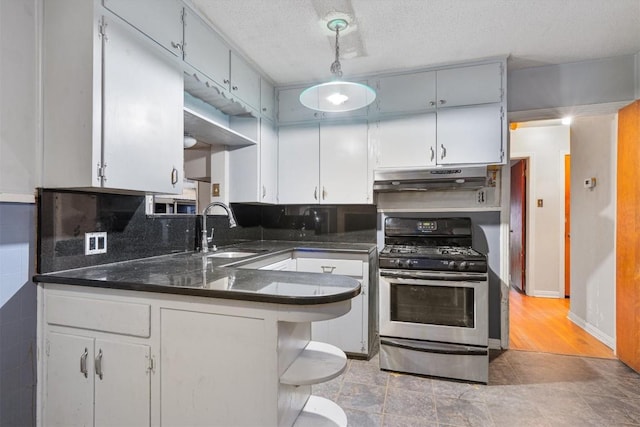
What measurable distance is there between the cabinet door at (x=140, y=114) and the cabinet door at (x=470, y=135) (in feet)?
6.77

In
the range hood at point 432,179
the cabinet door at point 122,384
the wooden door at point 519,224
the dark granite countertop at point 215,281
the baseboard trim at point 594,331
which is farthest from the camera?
the wooden door at point 519,224

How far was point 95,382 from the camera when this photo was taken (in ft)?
4.56

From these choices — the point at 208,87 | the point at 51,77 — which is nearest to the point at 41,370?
the point at 51,77

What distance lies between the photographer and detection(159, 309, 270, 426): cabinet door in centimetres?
120

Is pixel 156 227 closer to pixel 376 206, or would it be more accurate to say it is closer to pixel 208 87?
pixel 208 87

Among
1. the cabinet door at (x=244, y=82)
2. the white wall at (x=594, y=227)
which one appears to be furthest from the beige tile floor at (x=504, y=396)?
the cabinet door at (x=244, y=82)

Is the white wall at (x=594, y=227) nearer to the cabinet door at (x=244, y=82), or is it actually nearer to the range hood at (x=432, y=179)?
the range hood at (x=432, y=179)

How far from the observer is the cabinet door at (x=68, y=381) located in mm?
1399

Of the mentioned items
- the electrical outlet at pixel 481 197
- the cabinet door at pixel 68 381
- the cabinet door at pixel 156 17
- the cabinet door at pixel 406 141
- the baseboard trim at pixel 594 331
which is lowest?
the baseboard trim at pixel 594 331

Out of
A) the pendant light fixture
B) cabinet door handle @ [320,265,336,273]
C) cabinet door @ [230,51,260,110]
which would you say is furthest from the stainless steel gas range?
cabinet door @ [230,51,260,110]

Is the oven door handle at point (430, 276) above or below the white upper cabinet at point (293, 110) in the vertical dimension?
below

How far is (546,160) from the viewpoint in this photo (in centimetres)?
453

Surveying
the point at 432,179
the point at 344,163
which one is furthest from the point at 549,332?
the point at 344,163

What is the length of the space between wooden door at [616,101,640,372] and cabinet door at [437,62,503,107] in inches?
41.0
